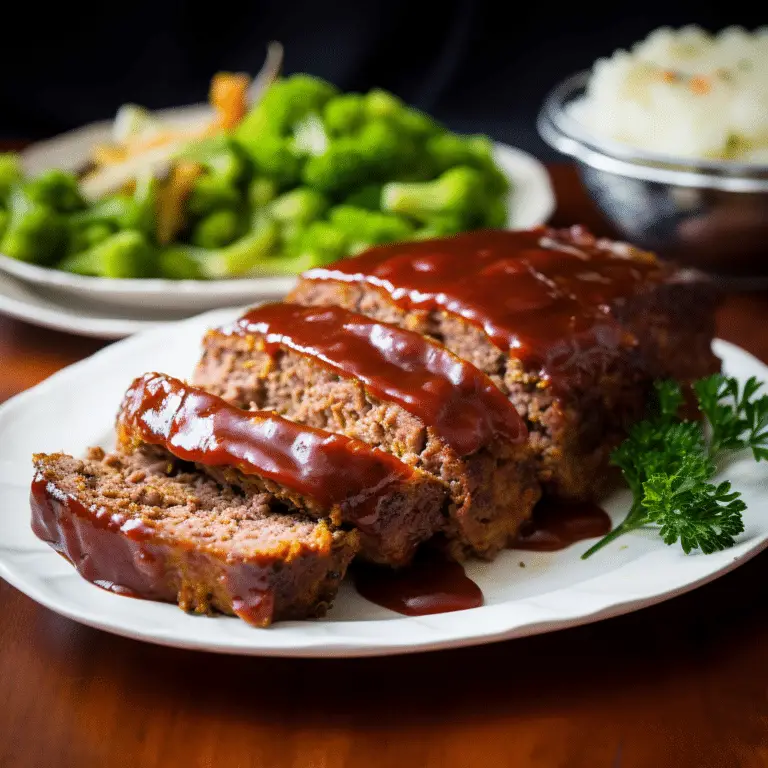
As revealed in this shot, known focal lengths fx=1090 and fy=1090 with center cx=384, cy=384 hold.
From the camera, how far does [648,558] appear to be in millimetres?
3189

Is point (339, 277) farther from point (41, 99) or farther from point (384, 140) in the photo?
point (41, 99)

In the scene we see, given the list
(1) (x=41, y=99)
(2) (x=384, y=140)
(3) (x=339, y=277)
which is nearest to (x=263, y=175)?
(2) (x=384, y=140)

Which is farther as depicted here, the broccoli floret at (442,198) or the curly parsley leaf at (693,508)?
the broccoli floret at (442,198)

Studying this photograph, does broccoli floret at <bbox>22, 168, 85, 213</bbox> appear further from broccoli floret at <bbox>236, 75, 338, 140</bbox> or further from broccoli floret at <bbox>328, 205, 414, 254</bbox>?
broccoli floret at <bbox>328, 205, 414, 254</bbox>

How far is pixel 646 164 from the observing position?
5.45 metres

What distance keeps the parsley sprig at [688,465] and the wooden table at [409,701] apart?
10.7 inches

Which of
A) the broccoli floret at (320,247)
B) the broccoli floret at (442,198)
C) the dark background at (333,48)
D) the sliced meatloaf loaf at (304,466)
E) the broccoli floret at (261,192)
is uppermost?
the sliced meatloaf loaf at (304,466)

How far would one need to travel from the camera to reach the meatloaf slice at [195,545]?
2891 mm

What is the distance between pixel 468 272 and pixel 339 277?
49 cm

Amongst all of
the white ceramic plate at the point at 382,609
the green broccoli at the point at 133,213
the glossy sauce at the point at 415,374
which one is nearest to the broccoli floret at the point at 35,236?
the green broccoli at the point at 133,213

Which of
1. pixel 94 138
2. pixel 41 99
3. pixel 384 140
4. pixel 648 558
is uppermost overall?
pixel 648 558

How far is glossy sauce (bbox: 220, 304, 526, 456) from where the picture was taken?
3289mm

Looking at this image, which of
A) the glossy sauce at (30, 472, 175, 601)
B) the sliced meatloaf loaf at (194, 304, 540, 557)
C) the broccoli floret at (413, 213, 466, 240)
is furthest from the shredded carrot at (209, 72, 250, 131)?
the glossy sauce at (30, 472, 175, 601)

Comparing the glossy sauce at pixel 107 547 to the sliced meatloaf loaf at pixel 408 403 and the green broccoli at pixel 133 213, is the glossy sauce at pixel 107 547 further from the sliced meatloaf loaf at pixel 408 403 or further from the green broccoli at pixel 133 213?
the green broccoli at pixel 133 213
